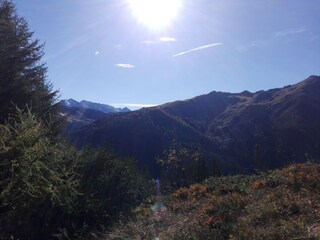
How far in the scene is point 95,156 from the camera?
13.2 metres

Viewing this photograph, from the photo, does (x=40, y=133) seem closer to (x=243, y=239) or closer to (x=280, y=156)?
(x=243, y=239)

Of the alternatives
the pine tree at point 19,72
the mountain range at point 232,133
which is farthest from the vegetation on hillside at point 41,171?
the mountain range at point 232,133

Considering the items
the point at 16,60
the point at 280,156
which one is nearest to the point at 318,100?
the point at 280,156

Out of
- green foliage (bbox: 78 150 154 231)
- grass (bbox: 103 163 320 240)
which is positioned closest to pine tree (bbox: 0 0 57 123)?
green foliage (bbox: 78 150 154 231)

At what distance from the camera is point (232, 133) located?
162375 millimetres

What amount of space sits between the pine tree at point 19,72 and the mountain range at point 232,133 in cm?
10013

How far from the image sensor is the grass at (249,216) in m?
6.05

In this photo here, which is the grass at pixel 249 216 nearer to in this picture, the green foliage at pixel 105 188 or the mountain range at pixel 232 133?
the green foliage at pixel 105 188

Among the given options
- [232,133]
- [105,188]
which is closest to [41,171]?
[105,188]

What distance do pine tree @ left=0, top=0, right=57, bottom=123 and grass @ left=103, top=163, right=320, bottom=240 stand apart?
6.03m

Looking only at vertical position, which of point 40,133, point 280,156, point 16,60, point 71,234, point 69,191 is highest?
point 16,60

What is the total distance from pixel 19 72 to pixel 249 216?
12.1 m

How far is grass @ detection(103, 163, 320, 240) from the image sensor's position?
6.05m

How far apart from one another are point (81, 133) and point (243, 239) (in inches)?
5879
